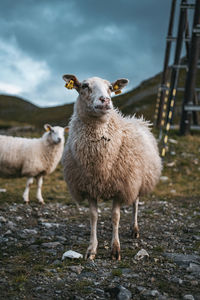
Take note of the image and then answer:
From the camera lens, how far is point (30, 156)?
10820 mm

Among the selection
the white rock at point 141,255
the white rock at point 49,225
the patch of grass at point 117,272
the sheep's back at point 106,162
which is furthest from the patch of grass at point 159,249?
the white rock at point 49,225

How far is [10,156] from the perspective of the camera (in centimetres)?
1070

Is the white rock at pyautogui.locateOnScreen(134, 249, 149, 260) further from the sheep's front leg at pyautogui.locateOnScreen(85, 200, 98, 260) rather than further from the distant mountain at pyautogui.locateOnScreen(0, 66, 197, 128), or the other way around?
the distant mountain at pyautogui.locateOnScreen(0, 66, 197, 128)

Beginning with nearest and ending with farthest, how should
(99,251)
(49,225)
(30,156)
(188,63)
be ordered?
(99,251), (49,225), (30,156), (188,63)

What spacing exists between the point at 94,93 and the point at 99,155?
992mm

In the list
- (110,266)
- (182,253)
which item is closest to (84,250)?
(110,266)

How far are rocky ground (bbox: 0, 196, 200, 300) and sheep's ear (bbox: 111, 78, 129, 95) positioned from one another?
2781 mm

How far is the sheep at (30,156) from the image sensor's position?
1073cm

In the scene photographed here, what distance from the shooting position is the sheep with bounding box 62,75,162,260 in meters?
5.42

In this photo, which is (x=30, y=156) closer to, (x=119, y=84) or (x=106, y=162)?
(x=119, y=84)

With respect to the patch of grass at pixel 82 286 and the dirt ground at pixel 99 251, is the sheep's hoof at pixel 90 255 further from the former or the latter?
the patch of grass at pixel 82 286

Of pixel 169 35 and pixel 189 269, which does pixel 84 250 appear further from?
pixel 169 35

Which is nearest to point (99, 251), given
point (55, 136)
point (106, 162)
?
point (106, 162)

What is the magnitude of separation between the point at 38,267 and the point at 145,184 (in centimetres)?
299
